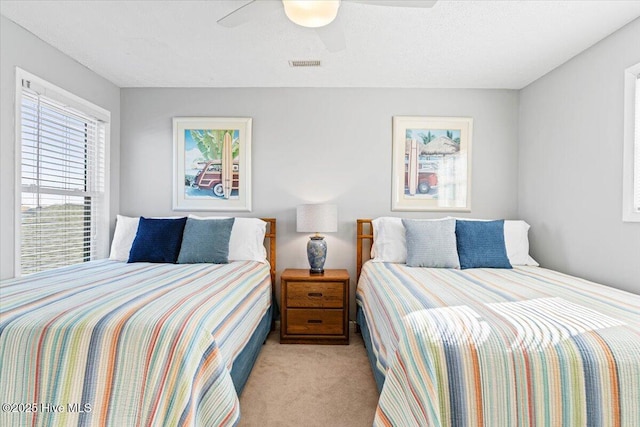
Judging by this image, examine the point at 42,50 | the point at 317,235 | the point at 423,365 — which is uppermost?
the point at 42,50

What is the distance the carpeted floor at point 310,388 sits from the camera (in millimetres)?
1886

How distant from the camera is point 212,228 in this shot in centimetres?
291

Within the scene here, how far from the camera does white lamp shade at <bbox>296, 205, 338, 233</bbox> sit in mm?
2994

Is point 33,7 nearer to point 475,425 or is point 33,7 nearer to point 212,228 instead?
point 212,228

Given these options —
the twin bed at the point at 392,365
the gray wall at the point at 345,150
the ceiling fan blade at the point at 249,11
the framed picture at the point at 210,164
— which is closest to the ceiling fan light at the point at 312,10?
the ceiling fan blade at the point at 249,11

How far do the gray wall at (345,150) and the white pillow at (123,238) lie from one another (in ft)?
3.68

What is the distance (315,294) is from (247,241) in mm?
775

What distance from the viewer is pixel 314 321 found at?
9.41 feet

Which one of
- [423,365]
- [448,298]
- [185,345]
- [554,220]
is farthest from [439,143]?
[185,345]

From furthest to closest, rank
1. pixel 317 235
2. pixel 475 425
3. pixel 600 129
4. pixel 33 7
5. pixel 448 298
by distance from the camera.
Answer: pixel 317 235, pixel 600 129, pixel 33 7, pixel 448 298, pixel 475 425

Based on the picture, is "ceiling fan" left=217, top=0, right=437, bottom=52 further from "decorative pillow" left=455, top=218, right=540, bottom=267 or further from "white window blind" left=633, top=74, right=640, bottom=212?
"decorative pillow" left=455, top=218, right=540, bottom=267

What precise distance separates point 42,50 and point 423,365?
327 centimetres

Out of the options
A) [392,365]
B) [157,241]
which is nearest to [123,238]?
[157,241]

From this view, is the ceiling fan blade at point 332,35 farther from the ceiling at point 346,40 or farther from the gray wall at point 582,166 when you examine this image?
the gray wall at point 582,166
